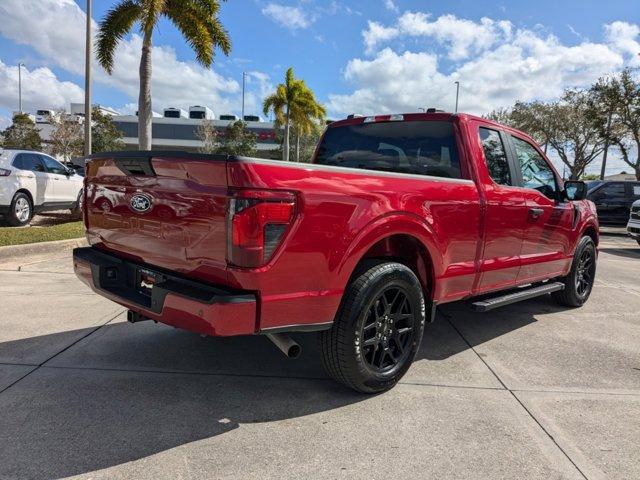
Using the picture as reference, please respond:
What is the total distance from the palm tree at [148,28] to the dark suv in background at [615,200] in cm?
1386

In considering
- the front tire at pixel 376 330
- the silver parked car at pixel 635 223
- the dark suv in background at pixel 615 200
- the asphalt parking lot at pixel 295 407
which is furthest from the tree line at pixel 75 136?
the front tire at pixel 376 330

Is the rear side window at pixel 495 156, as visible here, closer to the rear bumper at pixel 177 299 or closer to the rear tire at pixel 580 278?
the rear tire at pixel 580 278

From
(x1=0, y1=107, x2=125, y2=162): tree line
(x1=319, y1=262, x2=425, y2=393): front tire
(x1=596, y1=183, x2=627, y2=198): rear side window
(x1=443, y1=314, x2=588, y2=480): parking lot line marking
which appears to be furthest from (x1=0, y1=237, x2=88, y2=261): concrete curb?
(x1=0, y1=107, x2=125, y2=162): tree line

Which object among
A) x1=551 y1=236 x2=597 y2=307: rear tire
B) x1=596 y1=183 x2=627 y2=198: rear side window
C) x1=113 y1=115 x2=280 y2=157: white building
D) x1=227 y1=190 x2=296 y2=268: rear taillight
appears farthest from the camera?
x1=113 y1=115 x2=280 y2=157: white building

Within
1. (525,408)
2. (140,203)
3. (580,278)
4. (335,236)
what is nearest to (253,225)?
(335,236)

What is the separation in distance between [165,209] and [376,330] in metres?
1.56

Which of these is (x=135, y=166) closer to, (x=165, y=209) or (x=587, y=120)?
(x=165, y=209)

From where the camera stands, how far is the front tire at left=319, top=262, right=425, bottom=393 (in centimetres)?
311

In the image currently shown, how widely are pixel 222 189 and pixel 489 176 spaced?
8.26 ft

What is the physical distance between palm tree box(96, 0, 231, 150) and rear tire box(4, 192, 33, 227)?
4.68 metres

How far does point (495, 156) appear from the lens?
14.5ft

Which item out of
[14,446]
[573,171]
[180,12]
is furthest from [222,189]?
[573,171]

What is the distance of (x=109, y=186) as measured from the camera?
346cm

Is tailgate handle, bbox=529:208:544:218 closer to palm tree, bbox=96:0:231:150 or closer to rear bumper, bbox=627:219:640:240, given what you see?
rear bumper, bbox=627:219:640:240
